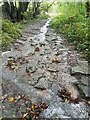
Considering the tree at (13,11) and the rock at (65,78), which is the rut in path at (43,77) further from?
the tree at (13,11)

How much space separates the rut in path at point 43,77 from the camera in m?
3.85

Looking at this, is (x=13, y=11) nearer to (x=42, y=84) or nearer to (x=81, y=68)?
(x=81, y=68)

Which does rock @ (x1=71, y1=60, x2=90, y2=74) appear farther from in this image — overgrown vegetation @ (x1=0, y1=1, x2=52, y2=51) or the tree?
the tree

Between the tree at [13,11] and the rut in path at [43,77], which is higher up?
the tree at [13,11]

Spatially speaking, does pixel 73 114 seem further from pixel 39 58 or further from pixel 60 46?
pixel 60 46

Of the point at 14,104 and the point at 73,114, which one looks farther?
the point at 14,104

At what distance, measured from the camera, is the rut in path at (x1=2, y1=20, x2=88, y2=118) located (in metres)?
3.85

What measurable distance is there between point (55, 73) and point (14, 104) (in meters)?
1.83

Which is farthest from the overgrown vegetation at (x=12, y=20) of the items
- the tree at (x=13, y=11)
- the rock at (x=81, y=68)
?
the rock at (x=81, y=68)

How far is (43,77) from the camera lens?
524 cm

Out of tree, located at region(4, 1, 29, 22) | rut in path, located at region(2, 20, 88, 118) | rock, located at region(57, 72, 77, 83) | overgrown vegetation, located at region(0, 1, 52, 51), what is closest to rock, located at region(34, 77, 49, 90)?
rut in path, located at region(2, 20, 88, 118)

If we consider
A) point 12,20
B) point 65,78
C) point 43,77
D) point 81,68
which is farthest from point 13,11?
point 65,78

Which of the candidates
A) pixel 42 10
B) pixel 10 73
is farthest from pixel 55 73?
pixel 42 10

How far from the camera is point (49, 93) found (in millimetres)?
4449
